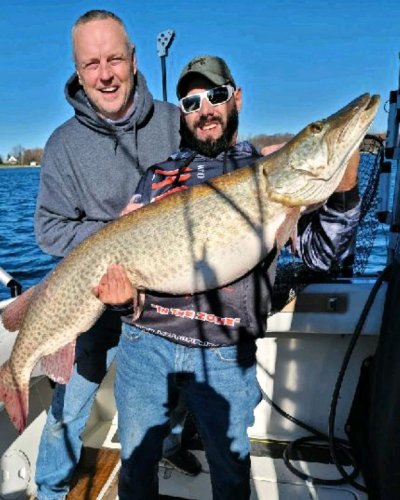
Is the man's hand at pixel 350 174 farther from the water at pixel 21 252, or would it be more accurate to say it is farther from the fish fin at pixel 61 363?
the water at pixel 21 252

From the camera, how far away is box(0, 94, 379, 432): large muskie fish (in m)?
2.06

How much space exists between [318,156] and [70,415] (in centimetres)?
216

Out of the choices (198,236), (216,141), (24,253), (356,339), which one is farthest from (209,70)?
(24,253)

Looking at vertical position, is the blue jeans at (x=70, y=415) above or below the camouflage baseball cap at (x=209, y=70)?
below

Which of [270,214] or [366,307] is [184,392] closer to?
[270,214]

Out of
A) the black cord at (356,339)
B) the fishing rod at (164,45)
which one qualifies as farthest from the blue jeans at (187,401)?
the fishing rod at (164,45)

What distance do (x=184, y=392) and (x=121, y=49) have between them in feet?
6.49

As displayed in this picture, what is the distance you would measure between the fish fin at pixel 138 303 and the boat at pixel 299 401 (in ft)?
3.37

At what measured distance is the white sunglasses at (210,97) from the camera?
2455 mm

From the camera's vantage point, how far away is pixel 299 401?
11.6ft

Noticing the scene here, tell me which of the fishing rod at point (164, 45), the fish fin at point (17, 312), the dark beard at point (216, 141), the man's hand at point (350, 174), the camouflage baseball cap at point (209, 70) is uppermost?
the fishing rod at point (164, 45)

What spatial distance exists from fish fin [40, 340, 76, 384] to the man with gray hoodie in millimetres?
363

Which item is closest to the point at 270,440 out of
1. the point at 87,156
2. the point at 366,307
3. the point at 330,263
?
the point at 366,307

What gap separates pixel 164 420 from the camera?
2527 mm
